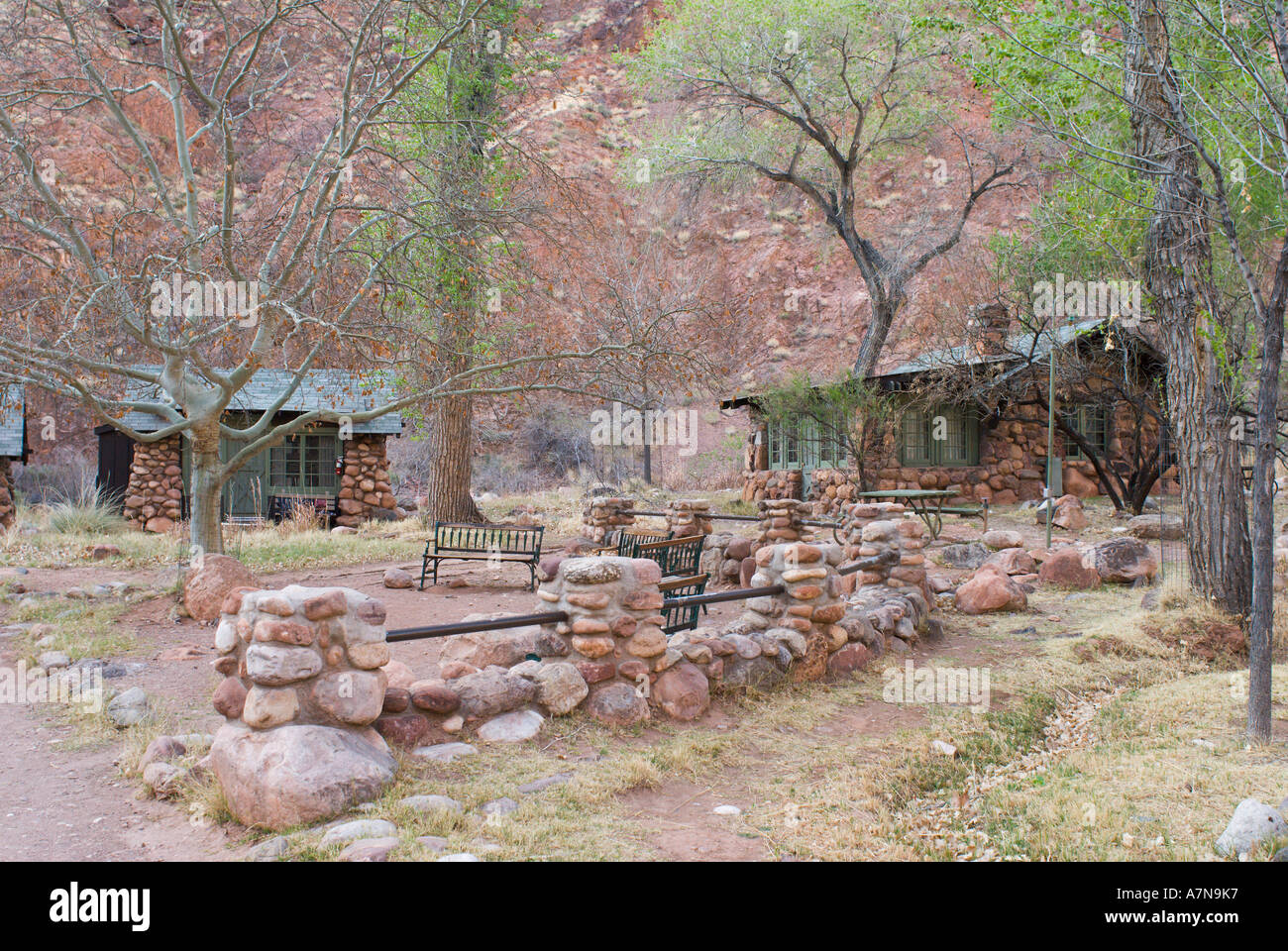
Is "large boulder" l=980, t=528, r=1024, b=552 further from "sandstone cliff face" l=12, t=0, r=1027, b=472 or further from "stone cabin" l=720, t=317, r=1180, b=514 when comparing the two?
"sandstone cliff face" l=12, t=0, r=1027, b=472

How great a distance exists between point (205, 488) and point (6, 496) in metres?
9.67

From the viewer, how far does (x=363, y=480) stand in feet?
59.3

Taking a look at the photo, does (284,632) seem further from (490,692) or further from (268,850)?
(490,692)

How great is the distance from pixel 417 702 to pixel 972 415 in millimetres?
16890

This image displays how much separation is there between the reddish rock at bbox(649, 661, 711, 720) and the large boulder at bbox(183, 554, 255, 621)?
462cm

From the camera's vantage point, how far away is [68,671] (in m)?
5.96

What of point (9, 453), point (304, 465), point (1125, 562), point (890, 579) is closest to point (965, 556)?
point (1125, 562)

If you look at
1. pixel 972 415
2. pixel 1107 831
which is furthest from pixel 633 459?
pixel 1107 831

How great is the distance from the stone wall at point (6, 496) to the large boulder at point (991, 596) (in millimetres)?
15534

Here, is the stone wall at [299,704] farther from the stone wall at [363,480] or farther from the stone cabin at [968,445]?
the stone wall at [363,480]

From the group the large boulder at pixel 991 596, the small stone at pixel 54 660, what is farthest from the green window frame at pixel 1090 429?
the small stone at pixel 54 660

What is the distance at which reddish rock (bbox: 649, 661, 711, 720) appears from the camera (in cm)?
502

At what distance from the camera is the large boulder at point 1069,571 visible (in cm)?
927

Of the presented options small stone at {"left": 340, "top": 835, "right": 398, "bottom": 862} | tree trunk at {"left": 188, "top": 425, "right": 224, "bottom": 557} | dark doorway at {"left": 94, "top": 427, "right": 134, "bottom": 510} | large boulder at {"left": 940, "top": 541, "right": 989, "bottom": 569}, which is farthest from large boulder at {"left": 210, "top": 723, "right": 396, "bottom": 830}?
dark doorway at {"left": 94, "top": 427, "right": 134, "bottom": 510}
